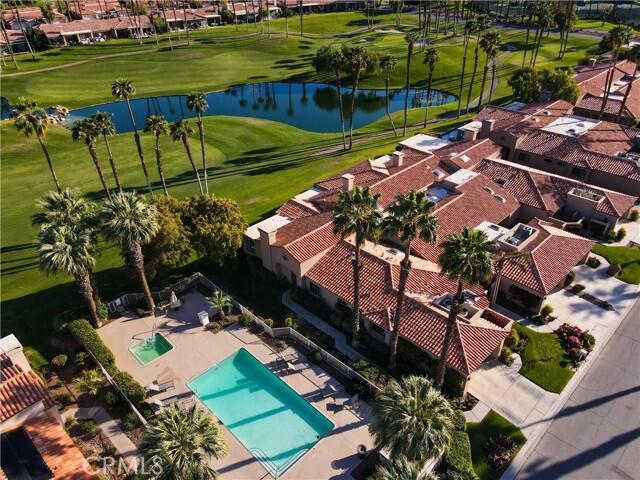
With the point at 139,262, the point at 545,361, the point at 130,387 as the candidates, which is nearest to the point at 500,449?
the point at 545,361

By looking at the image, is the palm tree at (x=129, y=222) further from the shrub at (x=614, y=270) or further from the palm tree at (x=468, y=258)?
the shrub at (x=614, y=270)

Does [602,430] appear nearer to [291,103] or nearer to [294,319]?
[294,319]

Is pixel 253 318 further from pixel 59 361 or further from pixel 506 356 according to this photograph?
pixel 506 356

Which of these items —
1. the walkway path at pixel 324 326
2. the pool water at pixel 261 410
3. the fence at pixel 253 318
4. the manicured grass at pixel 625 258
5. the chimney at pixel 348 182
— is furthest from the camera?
the chimney at pixel 348 182

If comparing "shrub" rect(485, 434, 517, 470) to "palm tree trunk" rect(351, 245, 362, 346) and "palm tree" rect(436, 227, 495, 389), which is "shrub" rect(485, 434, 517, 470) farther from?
"palm tree trunk" rect(351, 245, 362, 346)

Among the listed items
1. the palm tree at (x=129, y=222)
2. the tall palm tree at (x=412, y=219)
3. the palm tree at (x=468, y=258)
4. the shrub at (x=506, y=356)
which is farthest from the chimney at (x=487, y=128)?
the palm tree at (x=129, y=222)
